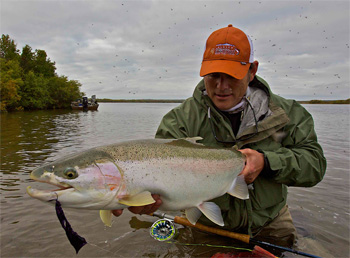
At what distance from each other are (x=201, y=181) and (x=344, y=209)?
5.56 m

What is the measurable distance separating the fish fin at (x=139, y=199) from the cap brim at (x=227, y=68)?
1.50 metres

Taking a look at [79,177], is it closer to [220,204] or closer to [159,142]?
[159,142]

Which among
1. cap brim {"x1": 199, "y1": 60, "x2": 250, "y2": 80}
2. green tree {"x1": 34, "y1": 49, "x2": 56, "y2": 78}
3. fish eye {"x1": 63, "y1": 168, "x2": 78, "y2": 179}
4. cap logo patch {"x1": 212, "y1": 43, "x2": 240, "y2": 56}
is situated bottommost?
fish eye {"x1": 63, "y1": 168, "x2": 78, "y2": 179}

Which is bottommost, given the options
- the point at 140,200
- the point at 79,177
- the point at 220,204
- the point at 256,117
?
the point at 220,204

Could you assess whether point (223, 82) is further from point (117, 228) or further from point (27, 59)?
point (27, 59)

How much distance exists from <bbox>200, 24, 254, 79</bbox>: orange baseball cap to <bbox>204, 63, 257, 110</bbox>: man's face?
125 mm

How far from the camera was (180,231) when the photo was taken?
4.52 meters

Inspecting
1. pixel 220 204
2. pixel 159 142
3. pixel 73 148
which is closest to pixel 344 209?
pixel 220 204

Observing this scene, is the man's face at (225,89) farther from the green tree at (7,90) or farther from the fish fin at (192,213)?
the green tree at (7,90)

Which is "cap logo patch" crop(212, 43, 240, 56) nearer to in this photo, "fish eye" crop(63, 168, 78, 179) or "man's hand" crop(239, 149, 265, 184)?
"man's hand" crop(239, 149, 265, 184)

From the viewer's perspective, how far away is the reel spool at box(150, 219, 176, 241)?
4.32m

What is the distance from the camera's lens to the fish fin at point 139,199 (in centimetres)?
213

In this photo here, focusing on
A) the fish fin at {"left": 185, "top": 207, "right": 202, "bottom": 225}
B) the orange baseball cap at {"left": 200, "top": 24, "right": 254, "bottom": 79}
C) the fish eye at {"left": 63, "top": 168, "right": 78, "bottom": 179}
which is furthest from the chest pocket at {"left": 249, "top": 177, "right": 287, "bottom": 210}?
the fish eye at {"left": 63, "top": 168, "right": 78, "bottom": 179}

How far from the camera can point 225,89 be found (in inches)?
118
